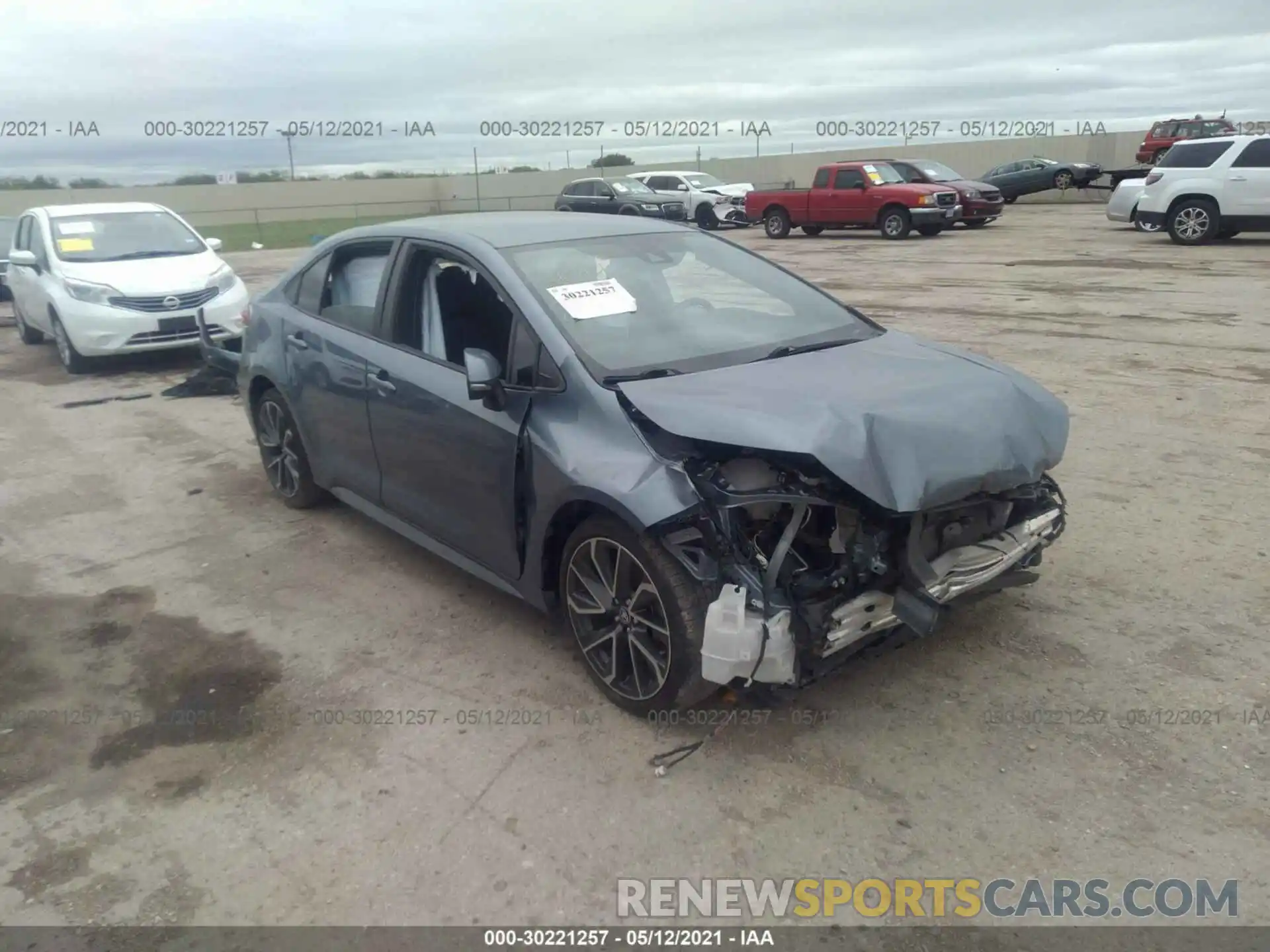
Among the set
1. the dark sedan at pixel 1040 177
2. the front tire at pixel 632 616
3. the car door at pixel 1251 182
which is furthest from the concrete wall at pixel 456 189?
the front tire at pixel 632 616

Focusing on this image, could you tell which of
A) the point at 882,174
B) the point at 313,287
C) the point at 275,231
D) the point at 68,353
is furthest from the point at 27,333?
the point at 275,231

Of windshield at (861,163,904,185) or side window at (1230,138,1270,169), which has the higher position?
side window at (1230,138,1270,169)

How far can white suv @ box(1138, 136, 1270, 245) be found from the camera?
612 inches

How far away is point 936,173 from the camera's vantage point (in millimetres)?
22703

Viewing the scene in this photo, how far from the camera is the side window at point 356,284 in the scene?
4703 millimetres

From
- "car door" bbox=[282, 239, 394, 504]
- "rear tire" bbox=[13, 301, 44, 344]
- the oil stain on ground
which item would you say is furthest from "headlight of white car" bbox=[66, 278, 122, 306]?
the oil stain on ground

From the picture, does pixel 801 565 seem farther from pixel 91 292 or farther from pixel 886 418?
pixel 91 292

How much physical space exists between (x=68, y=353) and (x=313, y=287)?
6.50 m

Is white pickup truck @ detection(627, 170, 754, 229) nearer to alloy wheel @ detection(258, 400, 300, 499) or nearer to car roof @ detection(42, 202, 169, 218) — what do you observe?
car roof @ detection(42, 202, 169, 218)

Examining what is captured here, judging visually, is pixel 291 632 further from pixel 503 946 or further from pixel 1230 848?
pixel 1230 848

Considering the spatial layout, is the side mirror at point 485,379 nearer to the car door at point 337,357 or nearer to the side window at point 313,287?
the car door at point 337,357

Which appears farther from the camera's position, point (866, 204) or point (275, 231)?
point (275, 231)

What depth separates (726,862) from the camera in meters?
2.86

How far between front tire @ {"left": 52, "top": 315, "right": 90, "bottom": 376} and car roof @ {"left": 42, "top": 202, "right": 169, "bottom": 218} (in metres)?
1.53
